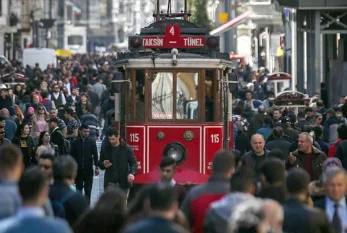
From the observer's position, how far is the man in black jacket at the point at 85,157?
20750 mm

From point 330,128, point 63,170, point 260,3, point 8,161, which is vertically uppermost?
point 260,3

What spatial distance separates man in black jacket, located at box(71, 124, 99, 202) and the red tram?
520 millimetres

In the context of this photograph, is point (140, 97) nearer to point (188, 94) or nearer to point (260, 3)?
point (188, 94)

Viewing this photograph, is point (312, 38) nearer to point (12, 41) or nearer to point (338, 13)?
point (338, 13)

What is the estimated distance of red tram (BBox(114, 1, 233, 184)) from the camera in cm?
2020

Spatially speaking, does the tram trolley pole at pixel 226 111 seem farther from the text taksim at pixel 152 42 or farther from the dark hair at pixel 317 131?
the dark hair at pixel 317 131

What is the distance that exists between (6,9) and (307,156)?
59.0 metres

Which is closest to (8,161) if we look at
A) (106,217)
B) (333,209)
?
(106,217)

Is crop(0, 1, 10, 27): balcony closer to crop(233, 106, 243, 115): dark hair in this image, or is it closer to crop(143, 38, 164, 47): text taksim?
crop(233, 106, 243, 115): dark hair

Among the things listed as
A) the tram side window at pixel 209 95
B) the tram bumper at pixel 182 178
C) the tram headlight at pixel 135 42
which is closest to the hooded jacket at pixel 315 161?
the tram bumper at pixel 182 178

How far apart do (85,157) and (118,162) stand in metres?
1.61

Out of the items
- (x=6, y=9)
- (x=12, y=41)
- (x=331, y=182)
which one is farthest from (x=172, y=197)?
(x=12, y=41)

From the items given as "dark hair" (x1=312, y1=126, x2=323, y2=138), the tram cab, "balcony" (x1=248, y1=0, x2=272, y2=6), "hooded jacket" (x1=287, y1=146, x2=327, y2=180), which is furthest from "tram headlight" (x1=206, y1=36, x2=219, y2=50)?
"balcony" (x1=248, y1=0, x2=272, y2=6)

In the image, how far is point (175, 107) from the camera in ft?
66.9
